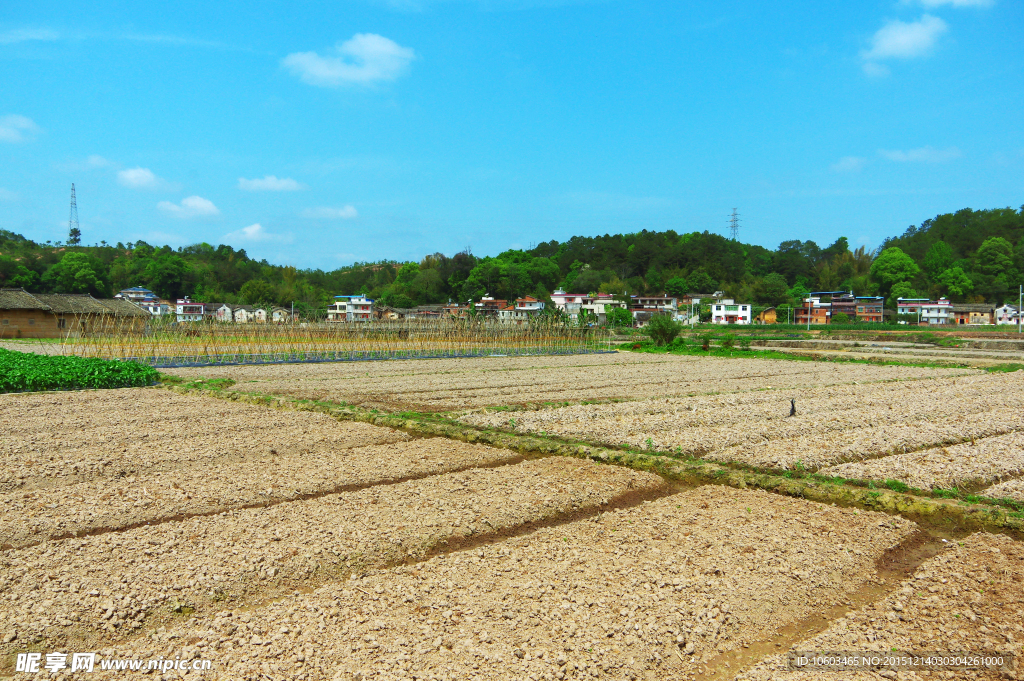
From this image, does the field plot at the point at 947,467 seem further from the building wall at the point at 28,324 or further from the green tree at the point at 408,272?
the green tree at the point at 408,272

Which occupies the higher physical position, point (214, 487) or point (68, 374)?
point (68, 374)

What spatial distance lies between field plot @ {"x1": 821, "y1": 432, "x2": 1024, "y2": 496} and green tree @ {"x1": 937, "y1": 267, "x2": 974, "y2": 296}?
356ft

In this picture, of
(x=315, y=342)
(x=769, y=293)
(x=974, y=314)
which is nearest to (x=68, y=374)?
(x=315, y=342)

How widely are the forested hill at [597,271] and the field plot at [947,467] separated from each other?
7703 centimetres

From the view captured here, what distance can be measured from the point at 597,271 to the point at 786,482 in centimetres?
10156

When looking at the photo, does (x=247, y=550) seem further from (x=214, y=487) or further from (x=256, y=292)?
(x=256, y=292)

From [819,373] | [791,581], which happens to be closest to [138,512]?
[791,581]

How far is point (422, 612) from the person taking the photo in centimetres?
406

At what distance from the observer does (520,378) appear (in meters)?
19.1

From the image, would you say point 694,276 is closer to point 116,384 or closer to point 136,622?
point 116,384

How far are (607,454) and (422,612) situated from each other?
4.79m

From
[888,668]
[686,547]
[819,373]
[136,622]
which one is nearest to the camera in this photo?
[888,668]

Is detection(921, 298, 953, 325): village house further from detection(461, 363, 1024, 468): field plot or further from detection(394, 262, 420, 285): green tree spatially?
detection(461, 363, 1024, 468): field plot

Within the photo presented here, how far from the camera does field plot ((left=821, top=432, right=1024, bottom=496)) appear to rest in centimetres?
723
